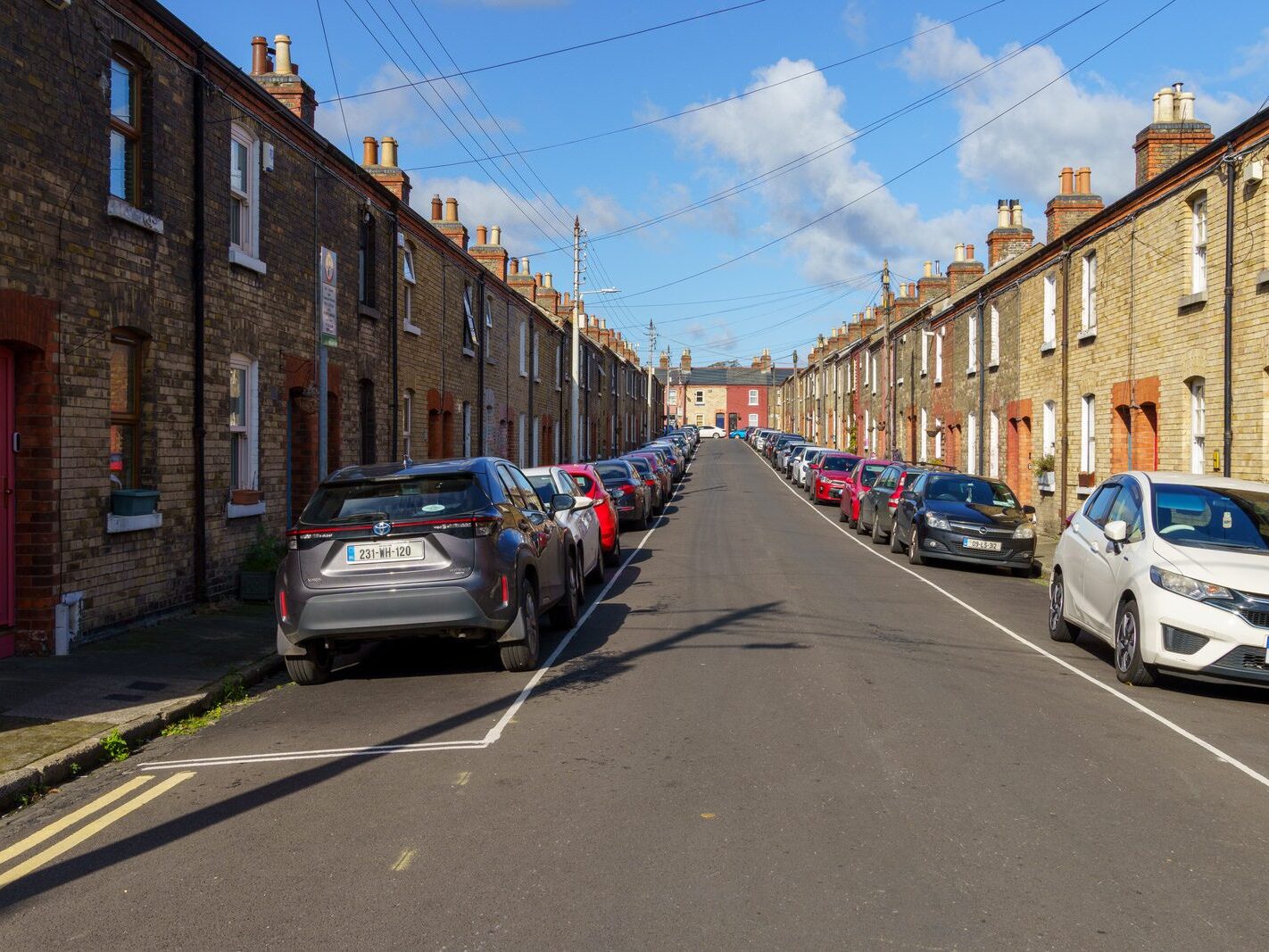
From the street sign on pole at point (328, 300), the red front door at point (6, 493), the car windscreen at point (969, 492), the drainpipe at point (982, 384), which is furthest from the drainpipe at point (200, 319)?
the drainpipe at point (982, 384)

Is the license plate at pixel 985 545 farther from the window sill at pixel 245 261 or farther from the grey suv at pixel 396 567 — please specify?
the window sill at pixel 245 261

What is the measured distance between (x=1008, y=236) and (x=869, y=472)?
38.2 feet

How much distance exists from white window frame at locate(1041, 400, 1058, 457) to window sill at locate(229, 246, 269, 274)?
1748cm

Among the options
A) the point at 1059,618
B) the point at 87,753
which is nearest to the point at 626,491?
the point at 1059,618

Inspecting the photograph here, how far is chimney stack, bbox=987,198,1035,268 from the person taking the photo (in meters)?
34.2

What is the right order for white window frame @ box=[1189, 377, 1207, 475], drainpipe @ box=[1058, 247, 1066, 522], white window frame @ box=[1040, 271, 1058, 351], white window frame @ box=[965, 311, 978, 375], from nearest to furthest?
white window frame @ box=[1189, 377, 1207, 475], drainpipe @ box=[1058, 247, 1066, 522], white window frame @ box=[1040, 271, 1058, 351], white window frame @ box=[965, 311, 978, 375]

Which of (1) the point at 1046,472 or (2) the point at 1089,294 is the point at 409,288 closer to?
(2) the point at 1089,294

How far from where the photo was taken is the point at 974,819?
5375 mm

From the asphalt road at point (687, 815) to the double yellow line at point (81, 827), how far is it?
0.04m

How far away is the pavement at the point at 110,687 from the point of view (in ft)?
21.2

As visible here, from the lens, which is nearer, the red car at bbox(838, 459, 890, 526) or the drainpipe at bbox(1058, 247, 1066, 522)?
the drainpipe at bbox(1058, 247, 1066, 522)

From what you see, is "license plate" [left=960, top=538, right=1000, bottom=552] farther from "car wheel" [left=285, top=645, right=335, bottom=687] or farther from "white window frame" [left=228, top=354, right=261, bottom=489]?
"car wheel" [left=285, top=645, right=335, bottom=687]

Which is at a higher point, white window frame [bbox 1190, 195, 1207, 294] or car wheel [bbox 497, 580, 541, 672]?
white window frame [bbox 1190, 195, 1207, 294]

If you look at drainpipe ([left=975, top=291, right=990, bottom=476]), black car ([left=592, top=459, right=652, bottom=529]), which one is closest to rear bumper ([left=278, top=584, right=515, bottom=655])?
black car ([left=592, top=459, right=652, bottom=529])
